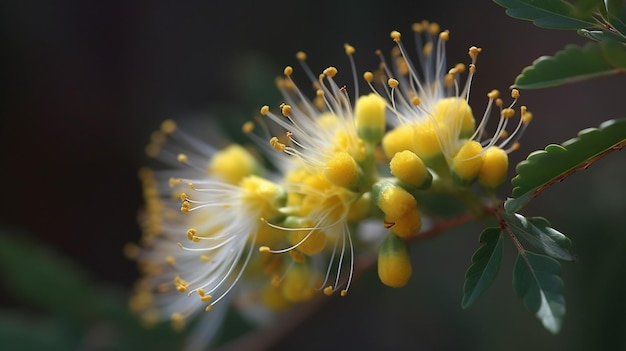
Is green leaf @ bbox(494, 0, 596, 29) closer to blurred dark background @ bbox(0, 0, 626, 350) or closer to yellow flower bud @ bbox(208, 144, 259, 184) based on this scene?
yellow flower bud @ bbox(208, 144, 259, 184)

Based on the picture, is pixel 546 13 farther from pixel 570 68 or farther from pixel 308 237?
pixel 308 237

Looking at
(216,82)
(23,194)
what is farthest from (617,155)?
(23,194)

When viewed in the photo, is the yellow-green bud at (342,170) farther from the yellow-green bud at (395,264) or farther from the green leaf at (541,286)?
the green leaf at (541,286)

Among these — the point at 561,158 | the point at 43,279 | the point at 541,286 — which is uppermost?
the point at 43,279

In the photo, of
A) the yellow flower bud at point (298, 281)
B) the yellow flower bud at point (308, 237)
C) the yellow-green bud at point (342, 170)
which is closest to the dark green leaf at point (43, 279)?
the yellow flower bud at point (298, 281)

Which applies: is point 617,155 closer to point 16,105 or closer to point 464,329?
point 464,329

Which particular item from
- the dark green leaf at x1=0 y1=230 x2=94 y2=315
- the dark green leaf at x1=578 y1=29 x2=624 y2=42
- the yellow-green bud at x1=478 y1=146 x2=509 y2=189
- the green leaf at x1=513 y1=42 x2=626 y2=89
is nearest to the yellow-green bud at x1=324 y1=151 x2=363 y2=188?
the yellow-green bud at x1=478 y1=146 x2=509 y2=189

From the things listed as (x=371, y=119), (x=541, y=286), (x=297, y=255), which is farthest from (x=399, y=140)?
(x=541, y=286)
